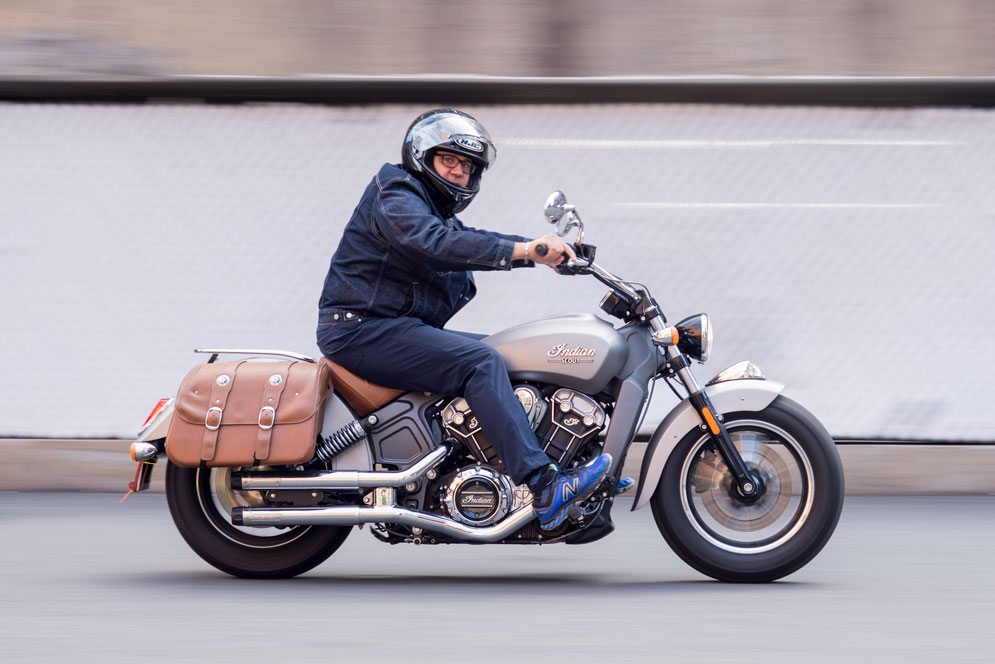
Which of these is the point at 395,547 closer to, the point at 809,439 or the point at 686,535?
the point at 686,535

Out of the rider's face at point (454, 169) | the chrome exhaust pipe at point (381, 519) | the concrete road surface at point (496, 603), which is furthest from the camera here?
the rider's face at point (454, 169)

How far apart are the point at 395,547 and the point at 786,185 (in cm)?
370

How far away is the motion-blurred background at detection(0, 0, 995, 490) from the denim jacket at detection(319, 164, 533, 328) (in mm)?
3260

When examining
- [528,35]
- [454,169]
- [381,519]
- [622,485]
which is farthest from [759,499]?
[528,35]

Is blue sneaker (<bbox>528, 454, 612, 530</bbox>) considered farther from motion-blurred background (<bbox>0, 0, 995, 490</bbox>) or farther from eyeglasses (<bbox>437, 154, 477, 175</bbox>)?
motion-blurred background (<bbox>0, 0, 995, 490</bbox>)

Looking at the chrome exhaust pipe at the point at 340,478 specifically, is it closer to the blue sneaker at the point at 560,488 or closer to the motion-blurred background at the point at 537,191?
the blue sneaker at the point at 560,488

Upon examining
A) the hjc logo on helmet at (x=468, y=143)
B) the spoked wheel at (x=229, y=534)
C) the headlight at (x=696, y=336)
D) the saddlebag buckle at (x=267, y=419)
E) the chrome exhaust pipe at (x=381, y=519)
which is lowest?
the spoked wheel at (x=229, y=534)

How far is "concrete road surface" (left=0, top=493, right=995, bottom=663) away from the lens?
4602mm

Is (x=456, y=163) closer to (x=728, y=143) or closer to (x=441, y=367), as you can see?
(x=441, y=367)

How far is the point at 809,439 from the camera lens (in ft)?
18.6

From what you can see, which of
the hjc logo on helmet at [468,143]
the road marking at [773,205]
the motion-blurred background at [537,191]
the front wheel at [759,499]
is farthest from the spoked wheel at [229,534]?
the road marking at [773,205]

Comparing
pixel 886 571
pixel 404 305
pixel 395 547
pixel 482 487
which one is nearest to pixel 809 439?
pixel 886 571

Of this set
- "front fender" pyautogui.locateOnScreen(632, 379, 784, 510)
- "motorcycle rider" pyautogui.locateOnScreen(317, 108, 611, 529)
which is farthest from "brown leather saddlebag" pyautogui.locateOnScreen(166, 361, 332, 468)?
"front fender" pyautogui.locateOnScreen(632, 379, 784, 510)

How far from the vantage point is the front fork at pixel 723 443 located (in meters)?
5.71
